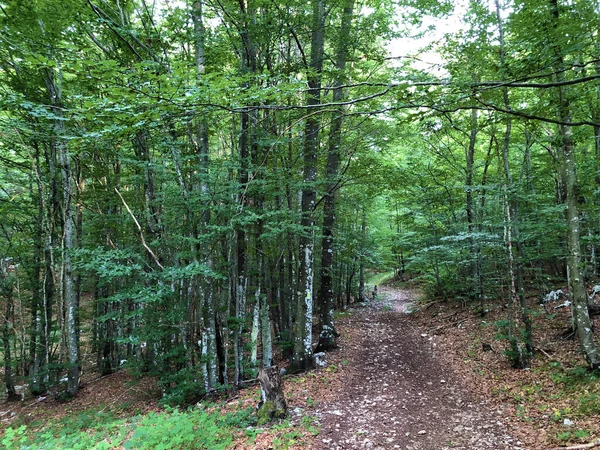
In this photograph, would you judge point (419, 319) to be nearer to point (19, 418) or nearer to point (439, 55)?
point (439, 55)

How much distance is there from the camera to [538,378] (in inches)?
265

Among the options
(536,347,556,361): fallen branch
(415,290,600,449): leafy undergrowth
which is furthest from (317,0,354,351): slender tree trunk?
(536,347,556,361): fallen branch

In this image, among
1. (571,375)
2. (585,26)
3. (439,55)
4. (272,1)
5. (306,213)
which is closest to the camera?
(585,26)

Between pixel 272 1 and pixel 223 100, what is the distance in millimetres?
4919

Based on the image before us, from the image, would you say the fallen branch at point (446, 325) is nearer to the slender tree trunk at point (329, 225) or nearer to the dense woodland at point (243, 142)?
the dense woodland at point (243, 142)

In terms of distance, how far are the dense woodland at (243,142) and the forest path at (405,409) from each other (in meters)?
1.58

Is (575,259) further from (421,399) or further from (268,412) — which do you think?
(268,412)

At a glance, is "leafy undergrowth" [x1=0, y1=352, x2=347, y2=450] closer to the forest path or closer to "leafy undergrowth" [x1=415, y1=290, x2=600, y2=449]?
the forest path

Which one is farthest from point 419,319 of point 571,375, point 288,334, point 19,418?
point 19,418

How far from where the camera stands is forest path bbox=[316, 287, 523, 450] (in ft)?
16.7

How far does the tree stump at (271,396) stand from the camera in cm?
586

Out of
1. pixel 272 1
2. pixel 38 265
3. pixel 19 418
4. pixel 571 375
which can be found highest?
pixel 272 1

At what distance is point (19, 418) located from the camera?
9.20 metres

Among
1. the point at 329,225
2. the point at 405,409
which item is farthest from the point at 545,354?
the point at 329,225
